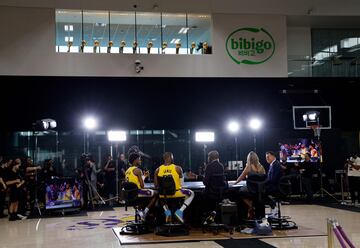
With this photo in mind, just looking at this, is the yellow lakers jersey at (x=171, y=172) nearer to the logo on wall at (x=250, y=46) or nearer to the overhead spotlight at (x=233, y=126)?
the overhead spotlight at (x=233, y=126)

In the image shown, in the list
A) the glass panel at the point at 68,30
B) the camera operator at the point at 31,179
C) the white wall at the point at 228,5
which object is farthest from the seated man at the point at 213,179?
the white wall at the point at 228,5

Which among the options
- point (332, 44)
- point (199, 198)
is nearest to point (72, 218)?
point (199, 198)

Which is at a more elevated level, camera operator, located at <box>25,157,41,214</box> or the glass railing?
the glass railing

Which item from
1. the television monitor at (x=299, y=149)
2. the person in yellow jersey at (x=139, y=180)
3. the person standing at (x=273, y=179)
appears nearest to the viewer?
the person in yellow jersey at (x=139, y=180)

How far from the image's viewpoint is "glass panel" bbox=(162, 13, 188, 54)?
51.6 ft

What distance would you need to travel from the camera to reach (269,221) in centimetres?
899

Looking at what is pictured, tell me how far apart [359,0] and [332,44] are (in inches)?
65.5

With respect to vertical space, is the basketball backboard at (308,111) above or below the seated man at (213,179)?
above

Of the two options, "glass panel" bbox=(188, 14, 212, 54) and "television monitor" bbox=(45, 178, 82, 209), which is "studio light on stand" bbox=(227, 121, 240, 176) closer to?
"glass panel" bbox=(188, 14, 212, 54)

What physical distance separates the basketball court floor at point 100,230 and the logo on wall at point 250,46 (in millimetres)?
5453

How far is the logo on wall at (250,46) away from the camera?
15.9 meters

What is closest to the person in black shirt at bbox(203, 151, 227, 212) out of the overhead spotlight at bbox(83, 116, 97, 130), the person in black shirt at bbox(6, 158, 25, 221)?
the person in black shirt at bbox(6, 158, 25, 221)

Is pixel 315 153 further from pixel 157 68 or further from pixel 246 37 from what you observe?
pixel 157 68

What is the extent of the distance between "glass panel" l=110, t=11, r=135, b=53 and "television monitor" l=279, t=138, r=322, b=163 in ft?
20.3
